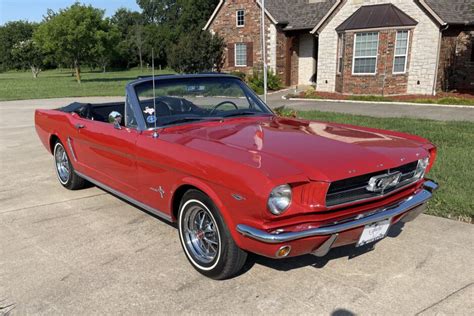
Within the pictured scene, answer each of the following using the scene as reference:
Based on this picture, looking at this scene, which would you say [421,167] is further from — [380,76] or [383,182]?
[380,76]

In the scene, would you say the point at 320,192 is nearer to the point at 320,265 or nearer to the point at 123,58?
the point at 320,265

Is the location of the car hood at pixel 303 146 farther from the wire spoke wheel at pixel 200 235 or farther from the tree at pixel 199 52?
the tree at pixel 199 52

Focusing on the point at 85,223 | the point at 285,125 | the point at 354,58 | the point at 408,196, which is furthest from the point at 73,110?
the point at 354,58

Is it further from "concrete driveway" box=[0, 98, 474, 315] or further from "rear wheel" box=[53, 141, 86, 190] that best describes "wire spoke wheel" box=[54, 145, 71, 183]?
"concrete driveway" box=[0, 98, 474, 315]

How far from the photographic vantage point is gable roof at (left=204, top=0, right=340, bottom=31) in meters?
24.3

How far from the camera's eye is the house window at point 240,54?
26391mm

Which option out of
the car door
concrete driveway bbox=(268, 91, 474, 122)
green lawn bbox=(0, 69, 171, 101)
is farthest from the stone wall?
the car door

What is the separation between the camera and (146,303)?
122 inches

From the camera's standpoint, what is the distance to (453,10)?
64.1 feet

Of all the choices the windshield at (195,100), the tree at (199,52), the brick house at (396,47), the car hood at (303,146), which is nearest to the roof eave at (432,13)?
the brick house at (396,47)

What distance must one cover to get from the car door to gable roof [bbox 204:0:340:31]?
20.8 meters

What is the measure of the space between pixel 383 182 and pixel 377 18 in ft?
57.0

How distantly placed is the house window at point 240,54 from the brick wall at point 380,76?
827 centimetres

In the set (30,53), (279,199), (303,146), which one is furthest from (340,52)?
(30,53)
